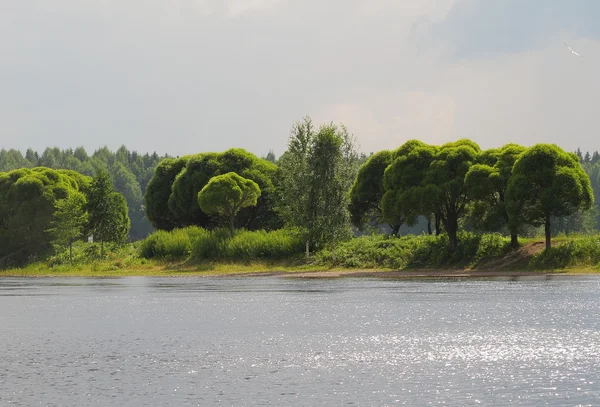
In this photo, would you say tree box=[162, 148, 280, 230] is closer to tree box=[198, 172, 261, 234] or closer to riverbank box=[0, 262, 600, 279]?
tree box=[198, 172, 261, 234]

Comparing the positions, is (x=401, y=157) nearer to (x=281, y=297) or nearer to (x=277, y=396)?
(x=281, y=297)

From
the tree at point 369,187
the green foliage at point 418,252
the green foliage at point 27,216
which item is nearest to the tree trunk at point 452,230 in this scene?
the green foliage at point 418,252

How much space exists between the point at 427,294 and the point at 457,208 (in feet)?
84.6

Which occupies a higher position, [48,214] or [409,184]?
[48,214]

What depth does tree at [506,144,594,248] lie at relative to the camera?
5862 centimetres

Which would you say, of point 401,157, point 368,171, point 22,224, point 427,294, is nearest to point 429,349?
point 427,294

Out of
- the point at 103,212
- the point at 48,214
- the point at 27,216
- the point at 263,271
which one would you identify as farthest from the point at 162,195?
the point at 263,271

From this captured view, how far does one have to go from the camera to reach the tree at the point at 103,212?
84.9m

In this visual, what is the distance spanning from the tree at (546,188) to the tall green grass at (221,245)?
22106 millimetres

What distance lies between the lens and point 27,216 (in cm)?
9031

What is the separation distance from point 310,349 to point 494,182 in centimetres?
4060

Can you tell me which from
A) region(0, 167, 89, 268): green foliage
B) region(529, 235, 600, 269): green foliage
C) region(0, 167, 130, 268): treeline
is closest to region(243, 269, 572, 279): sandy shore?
region(529, 235, 600, 269): green foliage

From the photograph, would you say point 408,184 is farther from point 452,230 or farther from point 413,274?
point 413,274

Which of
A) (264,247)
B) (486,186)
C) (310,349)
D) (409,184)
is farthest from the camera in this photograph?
(264,247)
